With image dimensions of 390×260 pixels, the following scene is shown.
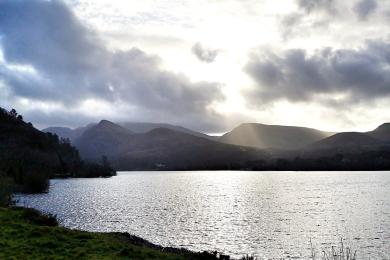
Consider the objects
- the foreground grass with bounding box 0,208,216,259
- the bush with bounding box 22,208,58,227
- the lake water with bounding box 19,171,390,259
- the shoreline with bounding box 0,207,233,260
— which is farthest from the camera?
the lake water with bounding box 19,171,390,259

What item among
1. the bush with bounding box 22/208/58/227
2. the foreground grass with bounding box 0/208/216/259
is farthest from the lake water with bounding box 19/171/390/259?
the foreground grass with bounding box 0/208/216/259

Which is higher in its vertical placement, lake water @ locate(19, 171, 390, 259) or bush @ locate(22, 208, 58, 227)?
bush @ locate(22, 208, 58, 227)

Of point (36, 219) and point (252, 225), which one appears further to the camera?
point (252, 225)

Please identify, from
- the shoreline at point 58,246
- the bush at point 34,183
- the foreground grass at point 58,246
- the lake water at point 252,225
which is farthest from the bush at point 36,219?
the bush at point 34,183

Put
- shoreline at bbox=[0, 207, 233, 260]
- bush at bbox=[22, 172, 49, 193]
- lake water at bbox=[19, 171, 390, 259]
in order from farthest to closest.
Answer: bush at bbox=[22, 172, 49, 193]
lake water at bbox=[19, 171, 390, 259]
shoreline at bbox=[0, 207, 233, 260]

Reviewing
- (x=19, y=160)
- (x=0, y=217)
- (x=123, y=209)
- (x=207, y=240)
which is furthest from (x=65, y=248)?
(x=19, y=160)

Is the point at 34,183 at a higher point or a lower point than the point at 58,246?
higher

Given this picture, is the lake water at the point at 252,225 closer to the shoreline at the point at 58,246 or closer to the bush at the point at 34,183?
the shoreline at the point at 58,246

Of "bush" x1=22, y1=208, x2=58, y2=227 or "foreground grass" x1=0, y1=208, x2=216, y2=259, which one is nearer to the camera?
"foreground grass" x1=0, y1=208, x2=216, y2=259

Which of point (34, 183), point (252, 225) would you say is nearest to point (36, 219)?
point (252, 225)

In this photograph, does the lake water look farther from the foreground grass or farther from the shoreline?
the foreground grass

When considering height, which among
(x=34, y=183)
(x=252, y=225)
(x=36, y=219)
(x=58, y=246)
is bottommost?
(x=252, y=225)

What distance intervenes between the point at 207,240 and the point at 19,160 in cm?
13414

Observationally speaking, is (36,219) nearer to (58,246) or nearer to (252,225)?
(58,246)
